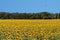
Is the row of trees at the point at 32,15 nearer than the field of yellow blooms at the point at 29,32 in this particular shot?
No

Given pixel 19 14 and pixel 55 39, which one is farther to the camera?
pixel 19 14

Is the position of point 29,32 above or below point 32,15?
above

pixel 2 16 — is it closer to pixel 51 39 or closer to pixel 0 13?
pixel 0 13

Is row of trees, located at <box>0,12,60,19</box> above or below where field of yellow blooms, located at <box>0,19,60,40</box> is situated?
below

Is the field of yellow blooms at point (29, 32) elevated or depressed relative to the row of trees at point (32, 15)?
elevated

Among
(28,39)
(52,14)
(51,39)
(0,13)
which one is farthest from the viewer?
(0,13)

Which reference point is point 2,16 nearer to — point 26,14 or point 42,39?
point 26,14

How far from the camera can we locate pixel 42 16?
4219cm

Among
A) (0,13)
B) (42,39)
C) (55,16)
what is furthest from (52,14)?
(42,39)

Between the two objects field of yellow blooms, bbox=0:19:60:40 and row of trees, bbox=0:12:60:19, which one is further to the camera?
row of trees, bbox=0:12:60:19

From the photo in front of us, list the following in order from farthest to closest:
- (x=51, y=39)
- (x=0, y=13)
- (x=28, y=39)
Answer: (x=0, y=13) → (x=51, y=39) → (x=28, y=39)

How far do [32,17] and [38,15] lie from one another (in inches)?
63.6

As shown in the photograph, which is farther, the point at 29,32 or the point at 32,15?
the point at 32,15

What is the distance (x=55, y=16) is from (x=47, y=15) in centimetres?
132
